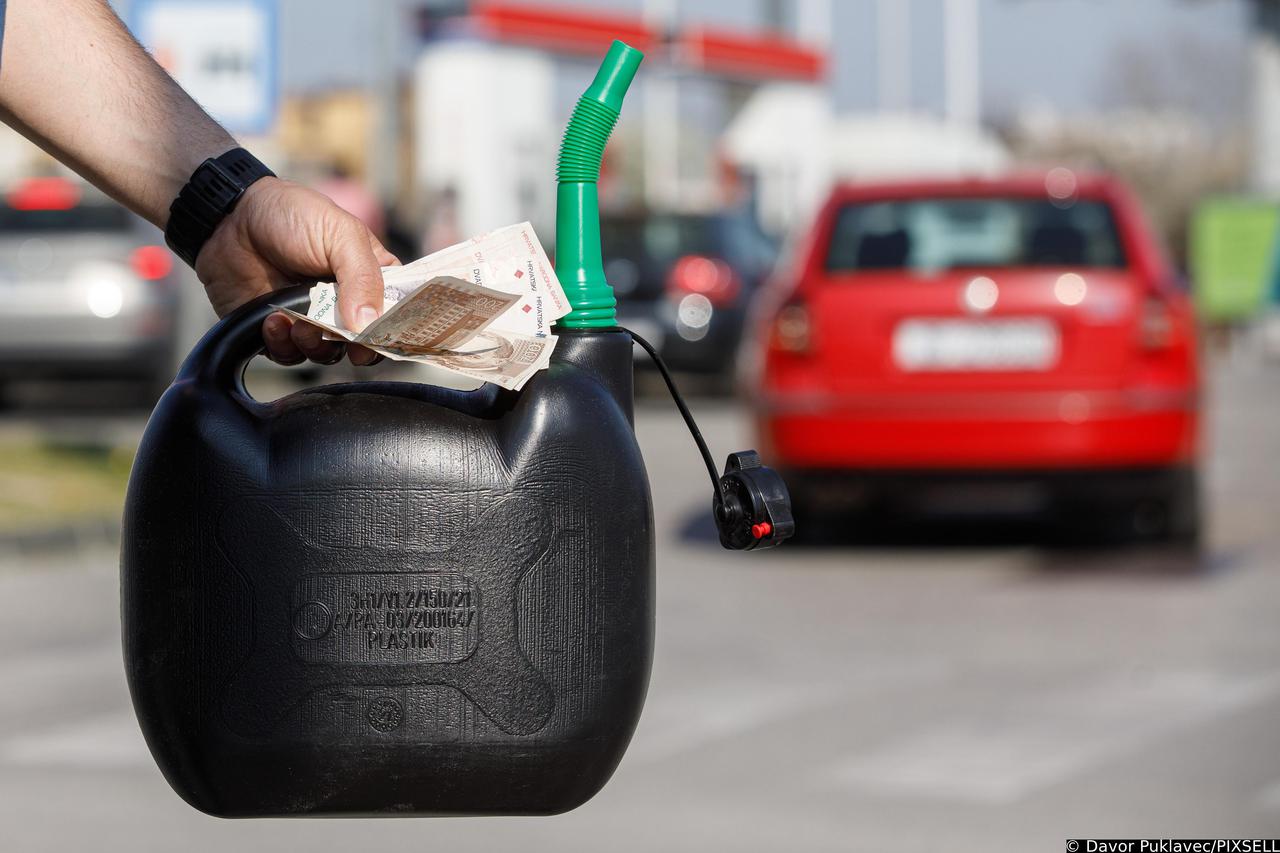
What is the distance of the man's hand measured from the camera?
1512 mm

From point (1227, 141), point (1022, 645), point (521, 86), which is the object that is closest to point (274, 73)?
point (1022, 645)

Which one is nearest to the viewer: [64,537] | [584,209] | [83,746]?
[584,209]

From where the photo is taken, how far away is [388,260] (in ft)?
5.38

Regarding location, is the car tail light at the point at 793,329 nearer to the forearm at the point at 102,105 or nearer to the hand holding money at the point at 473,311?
the forearm at the point at 102,105

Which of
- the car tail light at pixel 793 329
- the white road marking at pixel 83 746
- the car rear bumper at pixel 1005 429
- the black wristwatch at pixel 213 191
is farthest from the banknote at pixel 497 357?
the car tail light at pixel 793 329

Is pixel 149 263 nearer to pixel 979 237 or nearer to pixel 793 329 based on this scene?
pixel 793 329

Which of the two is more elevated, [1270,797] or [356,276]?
[356,276]

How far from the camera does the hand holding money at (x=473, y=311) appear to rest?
1.43 meters

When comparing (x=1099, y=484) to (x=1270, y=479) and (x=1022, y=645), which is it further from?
(x=1270, y=479)

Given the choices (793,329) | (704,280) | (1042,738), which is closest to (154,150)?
(1042,738)

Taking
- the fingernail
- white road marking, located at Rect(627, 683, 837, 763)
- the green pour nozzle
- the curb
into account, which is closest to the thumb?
the fingernail

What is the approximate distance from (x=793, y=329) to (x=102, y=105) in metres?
7.03

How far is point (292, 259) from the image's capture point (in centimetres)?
165

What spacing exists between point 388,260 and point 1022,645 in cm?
543
